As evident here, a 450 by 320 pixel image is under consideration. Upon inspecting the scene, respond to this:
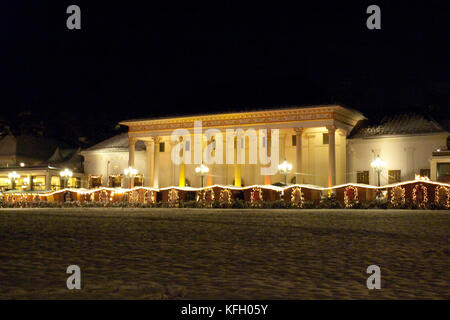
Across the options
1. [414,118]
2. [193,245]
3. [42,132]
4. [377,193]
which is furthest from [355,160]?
[42,132]

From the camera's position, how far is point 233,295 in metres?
5.79

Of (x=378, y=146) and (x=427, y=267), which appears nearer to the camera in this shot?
(x=427, y=267)

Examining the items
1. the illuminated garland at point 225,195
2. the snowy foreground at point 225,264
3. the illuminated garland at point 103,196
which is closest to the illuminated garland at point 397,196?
the illuminated garland at point 225,195

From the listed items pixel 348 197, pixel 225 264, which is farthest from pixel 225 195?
pixel 225 264

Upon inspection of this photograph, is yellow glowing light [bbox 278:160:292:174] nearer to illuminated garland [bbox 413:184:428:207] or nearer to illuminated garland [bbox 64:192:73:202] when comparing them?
illuminated garland [bbox 413:184:428:207]

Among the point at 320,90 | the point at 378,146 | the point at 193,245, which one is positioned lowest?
the point at 193,245

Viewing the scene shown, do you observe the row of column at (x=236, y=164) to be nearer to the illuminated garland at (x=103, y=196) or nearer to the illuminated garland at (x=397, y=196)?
the illuminated garland at (x=103, y=196)

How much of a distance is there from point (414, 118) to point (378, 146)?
3871 mm

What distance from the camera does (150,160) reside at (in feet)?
172

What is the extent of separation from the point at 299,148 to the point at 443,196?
16.9 meters

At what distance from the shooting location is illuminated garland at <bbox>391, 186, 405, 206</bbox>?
2936 cm

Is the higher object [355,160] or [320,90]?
[320,90]

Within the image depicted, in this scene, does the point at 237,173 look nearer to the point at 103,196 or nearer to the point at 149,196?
the point at 149,196
